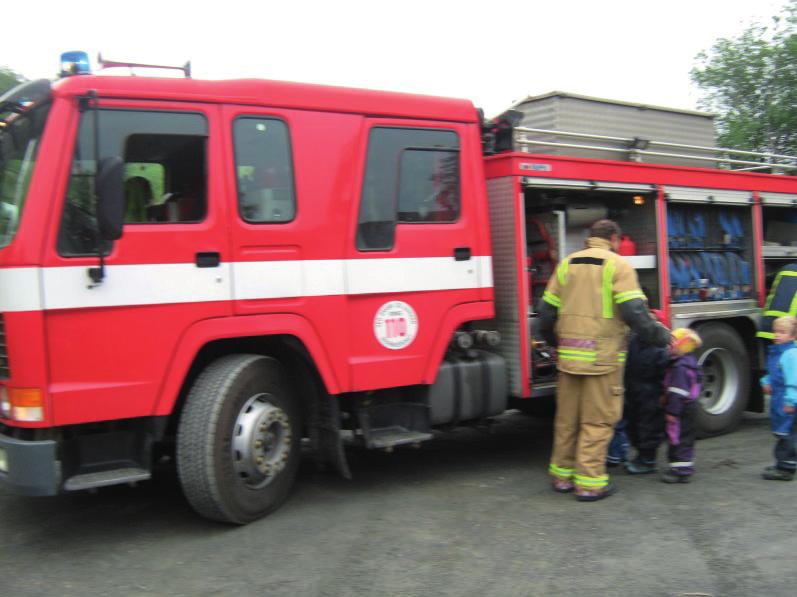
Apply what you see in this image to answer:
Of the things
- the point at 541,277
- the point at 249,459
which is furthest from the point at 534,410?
the point at 249,459

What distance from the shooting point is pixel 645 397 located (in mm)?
5754

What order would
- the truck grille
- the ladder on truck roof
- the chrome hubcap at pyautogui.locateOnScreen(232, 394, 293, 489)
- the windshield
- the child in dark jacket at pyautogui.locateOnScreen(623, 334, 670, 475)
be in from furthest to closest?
the ladder on truck roof
the child in dark jacket at pyautogui.locateOnScreen(623, 334, 670, 475)
the chrome hubcap at pyautogui.locateOnScreen(232, 394, 293, 489)
the windshield
the truck grille

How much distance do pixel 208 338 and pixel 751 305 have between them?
5470mm

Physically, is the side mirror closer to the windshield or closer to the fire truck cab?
the fire truck cab

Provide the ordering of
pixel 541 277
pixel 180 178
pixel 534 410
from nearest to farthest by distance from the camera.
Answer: pixel 180 178 → pixel 541 277 → pixel 534 410

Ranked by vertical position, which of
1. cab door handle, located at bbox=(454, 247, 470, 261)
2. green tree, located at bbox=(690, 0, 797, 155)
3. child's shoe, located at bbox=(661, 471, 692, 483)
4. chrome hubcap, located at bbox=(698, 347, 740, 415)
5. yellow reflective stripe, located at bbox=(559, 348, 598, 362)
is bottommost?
child's shoe, located at bbox=(661, 471, 692, 483)

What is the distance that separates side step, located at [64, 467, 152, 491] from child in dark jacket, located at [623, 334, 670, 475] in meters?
3.60

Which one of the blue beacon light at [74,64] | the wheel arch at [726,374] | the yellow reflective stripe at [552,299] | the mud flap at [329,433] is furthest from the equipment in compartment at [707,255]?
the blue beacon light at [74,64]

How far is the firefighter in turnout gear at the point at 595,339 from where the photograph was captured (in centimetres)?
512

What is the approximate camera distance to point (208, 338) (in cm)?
450

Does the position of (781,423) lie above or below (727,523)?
above

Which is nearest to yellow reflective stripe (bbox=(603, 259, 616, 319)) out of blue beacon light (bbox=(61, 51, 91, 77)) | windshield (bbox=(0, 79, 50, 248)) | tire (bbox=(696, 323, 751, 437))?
tire (bbox=(696, 323, 751, 437))

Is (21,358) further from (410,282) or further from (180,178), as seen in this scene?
(410,282)

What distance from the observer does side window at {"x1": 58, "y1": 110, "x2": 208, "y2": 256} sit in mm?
4160
